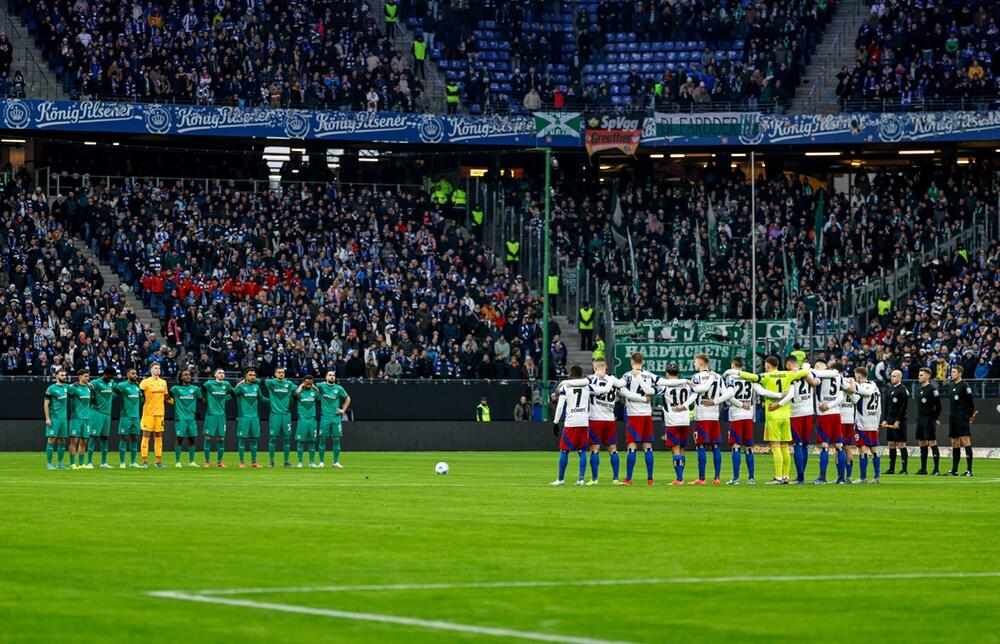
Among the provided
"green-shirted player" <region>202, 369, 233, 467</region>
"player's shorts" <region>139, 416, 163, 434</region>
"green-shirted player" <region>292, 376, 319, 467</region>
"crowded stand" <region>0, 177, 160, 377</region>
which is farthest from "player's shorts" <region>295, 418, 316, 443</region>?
"crowded stand" <region>0, 177, 160, 377</region>

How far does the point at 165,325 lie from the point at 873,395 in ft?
90.6

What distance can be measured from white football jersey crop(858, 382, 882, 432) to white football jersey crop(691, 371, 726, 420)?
13.2 ft

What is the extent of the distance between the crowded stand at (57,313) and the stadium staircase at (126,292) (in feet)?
3.15

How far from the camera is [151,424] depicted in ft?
126

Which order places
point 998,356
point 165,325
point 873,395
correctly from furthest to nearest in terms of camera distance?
point 165,325 → point 998,356 → point 873,395

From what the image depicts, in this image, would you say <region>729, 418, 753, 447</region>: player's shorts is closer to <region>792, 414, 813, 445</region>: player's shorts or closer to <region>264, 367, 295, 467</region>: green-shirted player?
<region>792, 414, 813, 445</region>: player's shorts

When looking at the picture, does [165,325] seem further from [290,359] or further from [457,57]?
[457,57]

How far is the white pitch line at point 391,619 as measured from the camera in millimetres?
10094

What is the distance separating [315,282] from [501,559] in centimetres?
4441

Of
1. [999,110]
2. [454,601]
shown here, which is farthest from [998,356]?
[454,601]

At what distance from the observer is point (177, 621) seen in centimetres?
1085

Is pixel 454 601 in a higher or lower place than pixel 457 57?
lower

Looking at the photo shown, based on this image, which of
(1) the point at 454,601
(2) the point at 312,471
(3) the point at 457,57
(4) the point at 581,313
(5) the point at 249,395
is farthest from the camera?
(3) the point at 457,57

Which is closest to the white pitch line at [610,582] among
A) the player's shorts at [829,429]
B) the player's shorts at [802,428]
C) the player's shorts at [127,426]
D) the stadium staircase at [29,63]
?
the player's shorts at [802,428]
